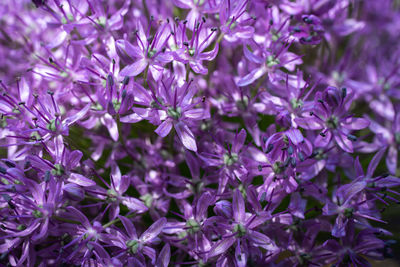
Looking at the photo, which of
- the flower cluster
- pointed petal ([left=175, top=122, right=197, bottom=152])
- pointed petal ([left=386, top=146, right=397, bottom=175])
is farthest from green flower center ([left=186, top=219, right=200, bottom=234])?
pointed petal ([left=386, top=146, right=397, bottom=175])

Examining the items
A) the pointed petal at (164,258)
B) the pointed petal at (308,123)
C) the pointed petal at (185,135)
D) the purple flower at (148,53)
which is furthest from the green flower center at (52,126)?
the pointed petal at (308,123)

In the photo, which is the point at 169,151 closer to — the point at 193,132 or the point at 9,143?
the point at 193,132

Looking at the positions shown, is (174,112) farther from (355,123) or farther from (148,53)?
(355,123)

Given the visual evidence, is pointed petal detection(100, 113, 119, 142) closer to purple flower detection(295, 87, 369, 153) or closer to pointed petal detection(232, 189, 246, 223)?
pointed petal detection(232, 189, 246, 223)

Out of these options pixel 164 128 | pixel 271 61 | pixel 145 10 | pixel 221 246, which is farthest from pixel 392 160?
pixel 145 10

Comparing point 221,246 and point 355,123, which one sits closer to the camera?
point 221,246

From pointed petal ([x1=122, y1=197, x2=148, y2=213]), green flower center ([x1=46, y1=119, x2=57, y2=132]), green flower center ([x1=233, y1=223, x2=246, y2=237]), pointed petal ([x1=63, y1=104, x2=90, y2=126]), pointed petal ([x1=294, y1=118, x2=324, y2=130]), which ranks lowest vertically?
green flower center ([x1=233, y1=223, x2=246, y2=237])

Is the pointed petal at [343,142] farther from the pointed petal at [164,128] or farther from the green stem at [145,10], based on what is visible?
the green stem at [145,10]

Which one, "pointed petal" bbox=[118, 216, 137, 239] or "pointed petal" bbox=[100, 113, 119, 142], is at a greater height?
"pointed petal" bbox=[100, 113, 119, 142]

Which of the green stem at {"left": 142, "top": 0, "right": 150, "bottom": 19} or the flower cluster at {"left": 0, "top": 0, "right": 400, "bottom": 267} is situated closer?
the flower cluster at {"left": 0, "top": 0, "right": 400, "bottom": 267}
